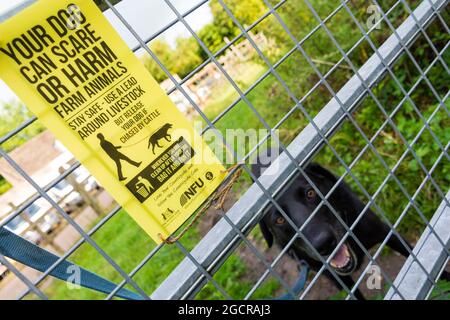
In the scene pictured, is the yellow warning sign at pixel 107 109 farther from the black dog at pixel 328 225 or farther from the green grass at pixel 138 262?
the green grass at pixel 138 262

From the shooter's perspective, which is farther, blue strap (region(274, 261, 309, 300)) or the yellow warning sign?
blue strap (region(274, 261, 309, 300))

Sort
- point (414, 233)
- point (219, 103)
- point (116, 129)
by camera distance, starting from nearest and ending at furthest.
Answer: point (116, 129) → point (414, 233) → point (219, 103)

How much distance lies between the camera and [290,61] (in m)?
4.05

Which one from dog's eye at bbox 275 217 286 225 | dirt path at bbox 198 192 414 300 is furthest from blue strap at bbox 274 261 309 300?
dog's eye at bbox 275 217 286 225

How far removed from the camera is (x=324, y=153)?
372 cm

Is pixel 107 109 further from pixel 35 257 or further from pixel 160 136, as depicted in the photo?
pixel 35 257

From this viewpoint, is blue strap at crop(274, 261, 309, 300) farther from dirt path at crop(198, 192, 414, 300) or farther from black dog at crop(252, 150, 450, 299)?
dirt path at crop(198, 192, 414, 300)

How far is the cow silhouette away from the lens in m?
0.84

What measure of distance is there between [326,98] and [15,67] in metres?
3.74

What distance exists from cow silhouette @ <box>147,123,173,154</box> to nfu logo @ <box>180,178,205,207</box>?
0.42 ft

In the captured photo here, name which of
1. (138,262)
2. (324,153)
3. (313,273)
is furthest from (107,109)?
(138,262)

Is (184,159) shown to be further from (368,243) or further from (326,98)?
(326,98)

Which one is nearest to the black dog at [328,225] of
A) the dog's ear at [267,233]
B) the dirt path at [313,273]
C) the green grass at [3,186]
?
the dog's ear at [267,233]
